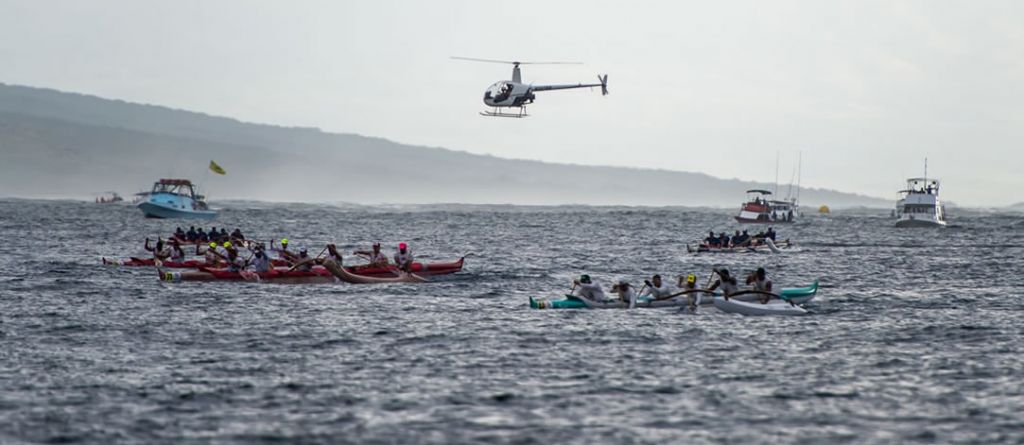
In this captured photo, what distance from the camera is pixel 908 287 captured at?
5019 cm

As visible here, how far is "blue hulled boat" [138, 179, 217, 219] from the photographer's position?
126625 millimetres

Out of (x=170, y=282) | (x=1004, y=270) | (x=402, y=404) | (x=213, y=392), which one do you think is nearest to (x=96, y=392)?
(x=213, y=392)

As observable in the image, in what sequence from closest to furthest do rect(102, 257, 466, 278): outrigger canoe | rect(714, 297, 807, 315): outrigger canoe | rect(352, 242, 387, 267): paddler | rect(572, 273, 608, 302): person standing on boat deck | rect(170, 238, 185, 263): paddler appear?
rect(714, 297, 807, 315): outrigger canoe, rect(572, 273, 608, 302): person standing on boat deck, rect(102, 257, 466, 278): outrigger canoe, rect(352, 242, 387, 267): paddler, rect(170, 238, 185, 263): paddler

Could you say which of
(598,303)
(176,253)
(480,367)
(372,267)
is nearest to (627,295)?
(598,303)

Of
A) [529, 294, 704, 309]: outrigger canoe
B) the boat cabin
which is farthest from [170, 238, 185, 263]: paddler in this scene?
the boat cabin

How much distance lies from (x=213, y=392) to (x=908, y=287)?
35318mm

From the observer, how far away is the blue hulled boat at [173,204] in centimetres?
12662

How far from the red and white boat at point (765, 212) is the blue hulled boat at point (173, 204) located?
221ft

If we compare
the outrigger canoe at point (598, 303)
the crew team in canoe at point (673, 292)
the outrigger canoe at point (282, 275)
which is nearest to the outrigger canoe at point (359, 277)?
the outrigger canoe at point (282, 275)

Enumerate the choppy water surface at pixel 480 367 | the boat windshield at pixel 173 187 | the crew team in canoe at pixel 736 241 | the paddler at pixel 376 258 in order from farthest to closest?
the boat windshield at pixel 173 187 < the crew team in canoe at pixel 736 241 < the paddler at pixel 376 258 < the choppy water surface at pixel 480 367

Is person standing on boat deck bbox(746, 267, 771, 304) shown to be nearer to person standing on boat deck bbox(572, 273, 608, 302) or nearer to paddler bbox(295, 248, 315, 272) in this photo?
person standing on boat deck bbox(572, 273, 608, 302)

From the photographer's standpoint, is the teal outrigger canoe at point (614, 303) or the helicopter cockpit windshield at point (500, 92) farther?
the helicopter cockpit windshield at point (500, 92)

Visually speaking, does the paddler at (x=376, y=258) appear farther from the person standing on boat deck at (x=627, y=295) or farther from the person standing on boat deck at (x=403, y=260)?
the person standing on boat deck at (x=627, y=295)

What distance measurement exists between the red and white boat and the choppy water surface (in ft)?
342
